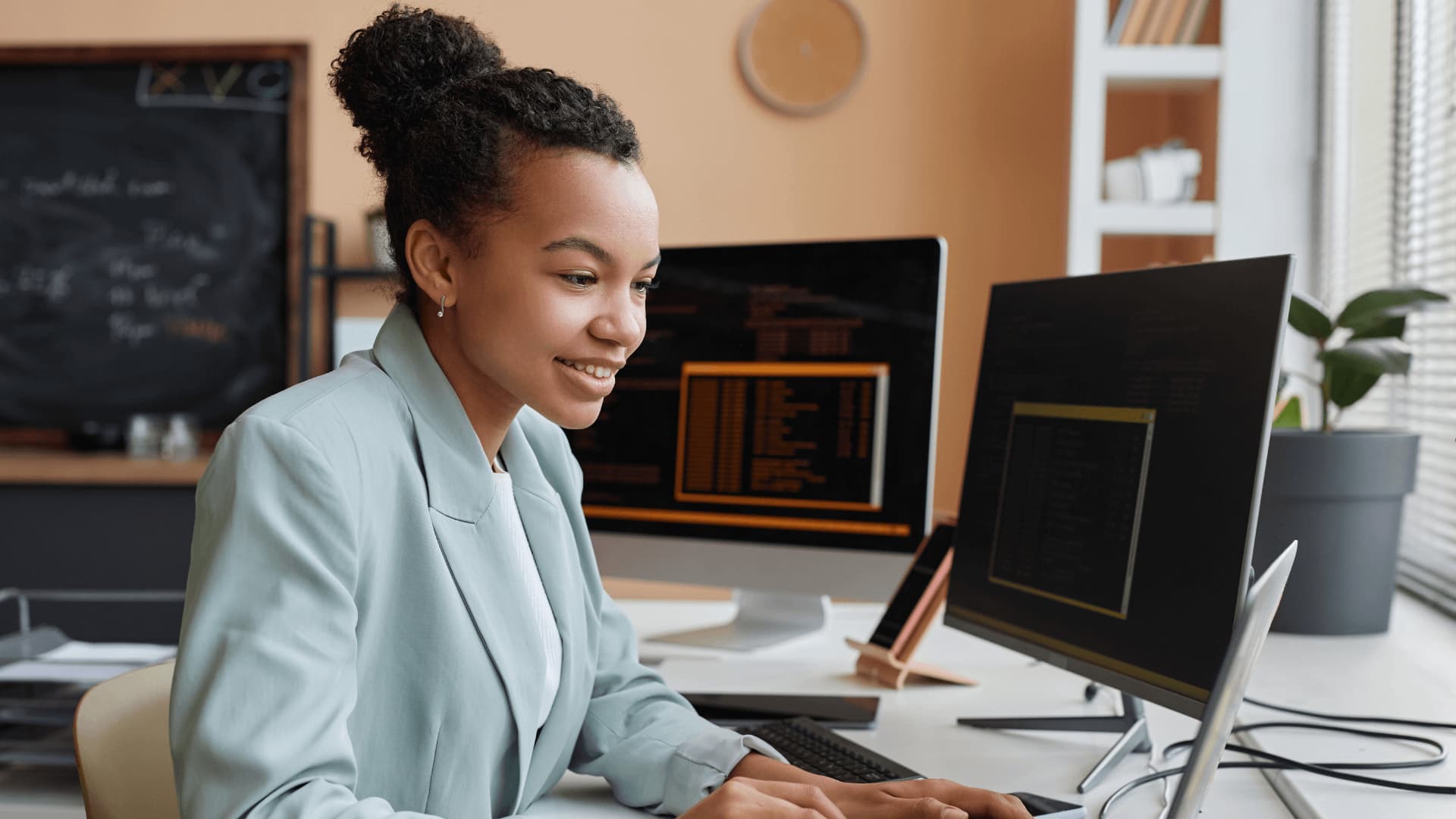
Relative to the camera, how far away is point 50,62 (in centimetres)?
318

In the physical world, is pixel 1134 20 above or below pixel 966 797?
above

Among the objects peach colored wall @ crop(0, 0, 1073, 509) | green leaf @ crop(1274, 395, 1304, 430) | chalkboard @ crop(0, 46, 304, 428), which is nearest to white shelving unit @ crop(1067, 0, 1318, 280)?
peach colored wall @ crop(0, 0, 1073, 509)

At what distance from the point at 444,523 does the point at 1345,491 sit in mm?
1134

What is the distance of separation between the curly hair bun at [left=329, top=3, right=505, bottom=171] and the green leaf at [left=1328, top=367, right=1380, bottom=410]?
3.68 ft

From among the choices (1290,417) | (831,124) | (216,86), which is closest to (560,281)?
(1290,417)

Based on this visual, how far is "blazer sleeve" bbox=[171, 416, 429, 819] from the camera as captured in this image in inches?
26.0

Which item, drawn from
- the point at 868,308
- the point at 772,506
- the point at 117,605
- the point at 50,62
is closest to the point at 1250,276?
the point at 868,308

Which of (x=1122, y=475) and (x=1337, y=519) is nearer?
(x=1122, y=475)

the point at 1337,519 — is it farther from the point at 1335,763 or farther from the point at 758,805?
the point at 758,805

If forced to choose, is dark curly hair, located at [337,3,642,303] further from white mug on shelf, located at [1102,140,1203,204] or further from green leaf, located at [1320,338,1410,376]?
white mug on shelf, located at [1102,140,1203,204]

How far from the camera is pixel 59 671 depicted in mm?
1230

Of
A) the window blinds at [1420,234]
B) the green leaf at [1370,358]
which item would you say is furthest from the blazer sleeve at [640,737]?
the window blinds at [1420,234]

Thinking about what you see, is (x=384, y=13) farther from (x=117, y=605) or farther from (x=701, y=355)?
(x=117, y=605)

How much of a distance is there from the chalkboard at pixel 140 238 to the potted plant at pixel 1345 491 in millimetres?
2577
